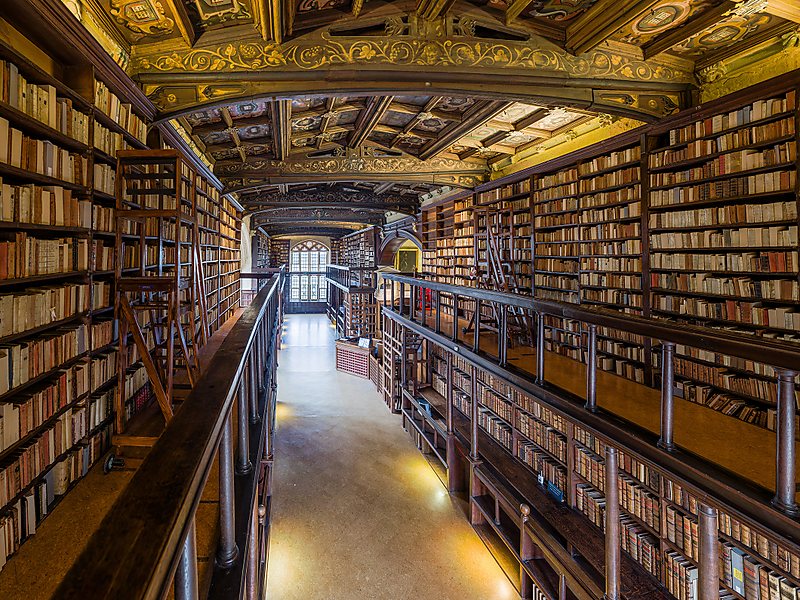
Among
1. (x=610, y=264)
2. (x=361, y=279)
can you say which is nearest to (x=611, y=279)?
(x=610, y=264)

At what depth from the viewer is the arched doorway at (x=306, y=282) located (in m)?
20.1

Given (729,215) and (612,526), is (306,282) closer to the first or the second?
(729,215)

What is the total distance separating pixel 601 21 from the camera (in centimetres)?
310

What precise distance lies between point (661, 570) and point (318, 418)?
228 inches

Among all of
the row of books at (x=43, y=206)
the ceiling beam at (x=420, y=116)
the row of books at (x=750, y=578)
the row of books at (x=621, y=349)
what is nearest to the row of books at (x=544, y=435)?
the row of books at (x=621, y=349)

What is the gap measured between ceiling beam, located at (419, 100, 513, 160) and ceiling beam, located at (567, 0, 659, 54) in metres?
0.92

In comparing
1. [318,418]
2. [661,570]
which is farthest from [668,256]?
[318,418]

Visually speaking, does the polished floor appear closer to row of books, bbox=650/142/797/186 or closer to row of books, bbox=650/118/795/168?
row of books, bbox=650/142/797/186

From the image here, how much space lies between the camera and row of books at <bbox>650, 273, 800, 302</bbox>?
298 cm

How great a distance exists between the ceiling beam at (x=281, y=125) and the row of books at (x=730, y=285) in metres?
3.96

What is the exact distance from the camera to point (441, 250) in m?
8.73

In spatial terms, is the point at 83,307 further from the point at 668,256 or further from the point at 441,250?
the point at 441,250

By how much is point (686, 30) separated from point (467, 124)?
2313 mm

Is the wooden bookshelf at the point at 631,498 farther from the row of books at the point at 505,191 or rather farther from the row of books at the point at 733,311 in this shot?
the row of books at the point at 505,191
